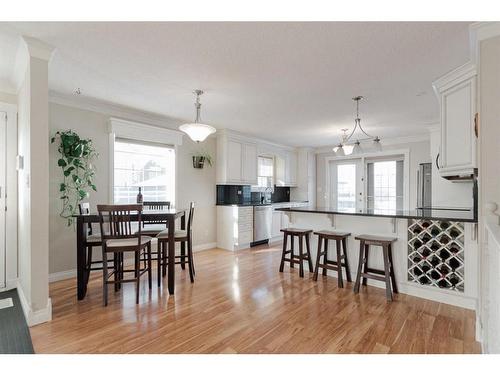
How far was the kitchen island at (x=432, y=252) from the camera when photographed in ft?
8.40

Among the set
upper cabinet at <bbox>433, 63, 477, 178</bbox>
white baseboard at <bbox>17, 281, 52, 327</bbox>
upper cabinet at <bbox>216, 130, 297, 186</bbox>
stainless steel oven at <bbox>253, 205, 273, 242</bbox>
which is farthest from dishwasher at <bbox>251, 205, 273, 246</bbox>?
white baseboard at <bbox>17, 281, 52, 327</bbox>

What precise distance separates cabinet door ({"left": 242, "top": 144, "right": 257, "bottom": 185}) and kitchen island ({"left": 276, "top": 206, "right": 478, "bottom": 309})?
8.64 ft

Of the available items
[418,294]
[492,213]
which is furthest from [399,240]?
[492,213]

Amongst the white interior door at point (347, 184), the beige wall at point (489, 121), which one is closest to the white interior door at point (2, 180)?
the beige wall at point (489, 121)

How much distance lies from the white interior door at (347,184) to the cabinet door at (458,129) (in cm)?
412

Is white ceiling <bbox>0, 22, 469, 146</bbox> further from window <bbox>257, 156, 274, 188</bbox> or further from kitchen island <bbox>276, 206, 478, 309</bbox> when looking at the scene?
window <bbox>257, 156, 274, 188</bbox>

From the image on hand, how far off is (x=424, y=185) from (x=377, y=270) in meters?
2.97

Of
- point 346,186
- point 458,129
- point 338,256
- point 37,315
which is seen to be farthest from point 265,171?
point 37,315

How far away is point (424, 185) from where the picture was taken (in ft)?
16.8

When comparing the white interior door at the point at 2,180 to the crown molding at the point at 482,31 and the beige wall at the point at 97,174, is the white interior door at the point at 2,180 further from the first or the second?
the crown molding at the point at 482,31

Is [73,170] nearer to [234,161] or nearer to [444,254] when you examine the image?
[234,161]
